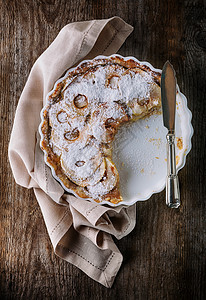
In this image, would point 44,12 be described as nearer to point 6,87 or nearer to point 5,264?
point 6,87

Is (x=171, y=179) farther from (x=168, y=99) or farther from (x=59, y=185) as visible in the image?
(x=59, y=185)

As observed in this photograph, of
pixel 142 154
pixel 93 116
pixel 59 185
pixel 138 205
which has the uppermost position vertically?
pixel 93 116

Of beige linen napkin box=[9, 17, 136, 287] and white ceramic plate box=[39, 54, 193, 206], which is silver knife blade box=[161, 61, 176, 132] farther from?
beige linen napkin box=[9, 17, 136, 287]

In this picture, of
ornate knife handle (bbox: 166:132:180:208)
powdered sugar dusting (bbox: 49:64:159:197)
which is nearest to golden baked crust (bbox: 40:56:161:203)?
powdered sugar dusting (bbox: 49:64:159:197)

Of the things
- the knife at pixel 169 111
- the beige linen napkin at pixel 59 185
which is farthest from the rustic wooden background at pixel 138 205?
the knife at pixel 169 111

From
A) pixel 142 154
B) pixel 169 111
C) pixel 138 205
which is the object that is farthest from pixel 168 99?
pixel 138 205
